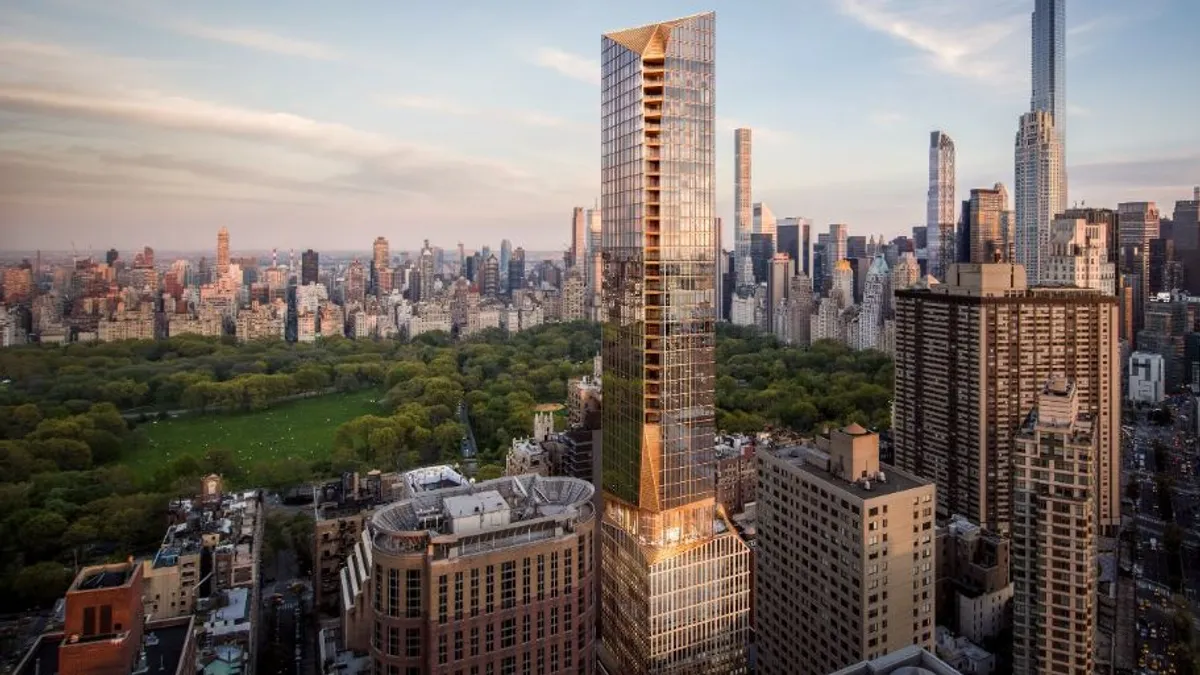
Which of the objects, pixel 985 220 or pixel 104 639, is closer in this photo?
pixel 104 639

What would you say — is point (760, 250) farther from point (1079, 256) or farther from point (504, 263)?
point (1079, 256)

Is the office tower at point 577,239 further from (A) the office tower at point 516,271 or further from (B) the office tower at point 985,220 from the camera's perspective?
(B) the office tower at point 985,220

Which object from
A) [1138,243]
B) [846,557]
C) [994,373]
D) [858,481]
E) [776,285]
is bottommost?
[846,557]

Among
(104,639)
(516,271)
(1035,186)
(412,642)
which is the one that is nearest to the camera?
(104,639)

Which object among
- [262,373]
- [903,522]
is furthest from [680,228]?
[262,373]

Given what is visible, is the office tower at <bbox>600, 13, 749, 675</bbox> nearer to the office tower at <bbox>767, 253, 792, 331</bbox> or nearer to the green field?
the green field

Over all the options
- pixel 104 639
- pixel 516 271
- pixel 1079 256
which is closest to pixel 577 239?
pixel 516 271

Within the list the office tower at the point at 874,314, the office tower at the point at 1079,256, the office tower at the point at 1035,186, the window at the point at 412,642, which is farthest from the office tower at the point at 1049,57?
the window at the point at 412,642
